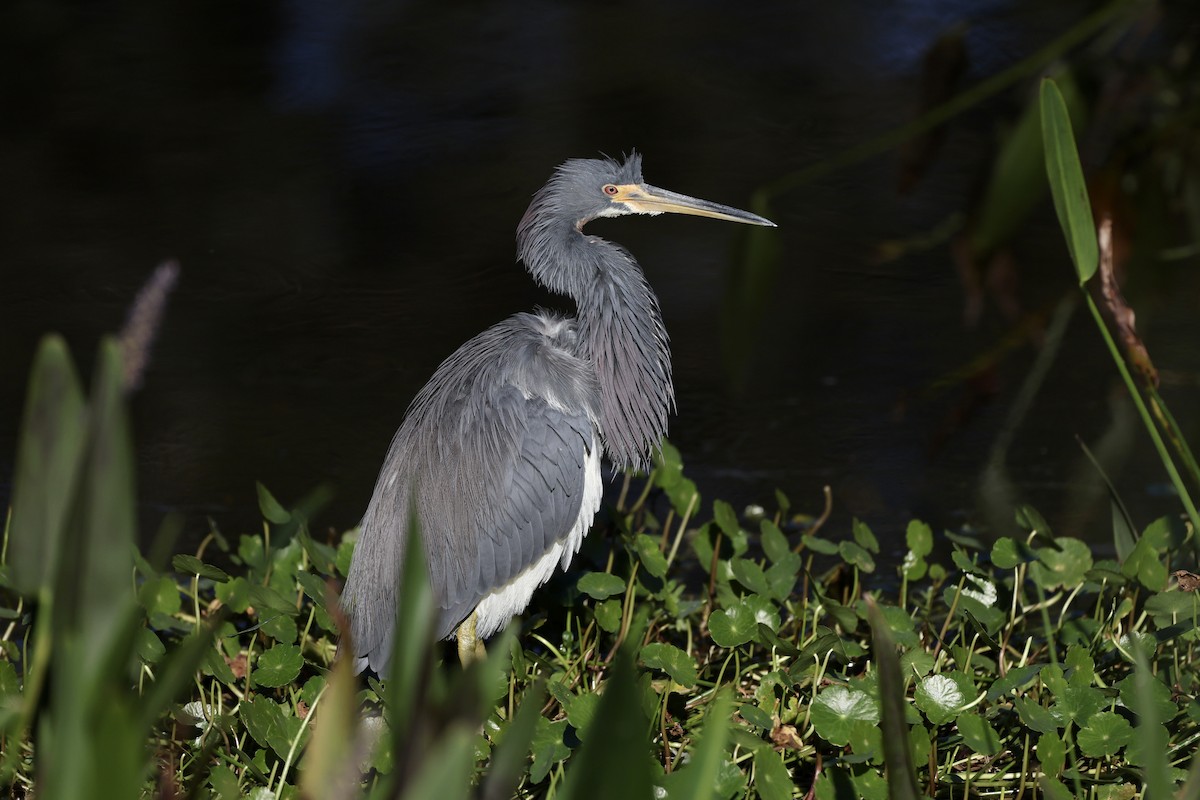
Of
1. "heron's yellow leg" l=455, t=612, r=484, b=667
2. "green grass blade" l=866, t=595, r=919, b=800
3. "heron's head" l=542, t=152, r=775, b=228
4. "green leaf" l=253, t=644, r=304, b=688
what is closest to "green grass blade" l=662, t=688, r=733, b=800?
"green grass blade" l=866, t=595, r=919, b=800

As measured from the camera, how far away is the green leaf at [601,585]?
2.77 meters

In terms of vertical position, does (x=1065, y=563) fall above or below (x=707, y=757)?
below

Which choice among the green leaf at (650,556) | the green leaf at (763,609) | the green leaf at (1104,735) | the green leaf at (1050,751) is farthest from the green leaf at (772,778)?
the green leaf at (650,556)

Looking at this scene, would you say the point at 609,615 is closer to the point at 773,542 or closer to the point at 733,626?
the point at 733,626

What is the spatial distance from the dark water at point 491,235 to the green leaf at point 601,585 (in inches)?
21.4

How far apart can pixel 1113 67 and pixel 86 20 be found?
652 centimetres

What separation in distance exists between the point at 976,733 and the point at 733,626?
523 mm

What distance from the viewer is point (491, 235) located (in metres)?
5.24

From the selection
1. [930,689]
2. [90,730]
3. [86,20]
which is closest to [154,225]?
[86,20]

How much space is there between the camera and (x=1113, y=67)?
201 cm

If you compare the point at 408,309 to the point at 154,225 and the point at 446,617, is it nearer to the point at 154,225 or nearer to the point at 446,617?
the point at 154,225

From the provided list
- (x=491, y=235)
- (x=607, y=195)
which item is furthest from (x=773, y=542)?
(x=491, y=235)

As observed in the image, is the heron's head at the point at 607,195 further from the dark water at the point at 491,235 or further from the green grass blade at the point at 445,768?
the green grass blade at the point at 445,768

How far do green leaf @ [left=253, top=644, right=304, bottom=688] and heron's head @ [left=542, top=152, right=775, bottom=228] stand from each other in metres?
1.16
